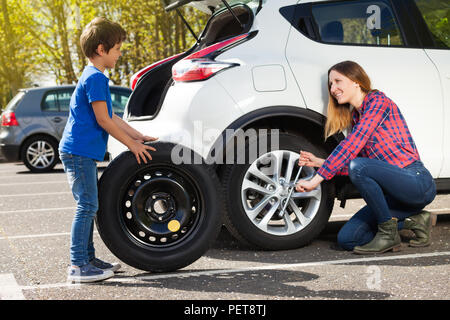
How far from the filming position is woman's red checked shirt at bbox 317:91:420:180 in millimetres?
4449

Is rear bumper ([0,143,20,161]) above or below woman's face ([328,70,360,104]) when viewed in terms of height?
below

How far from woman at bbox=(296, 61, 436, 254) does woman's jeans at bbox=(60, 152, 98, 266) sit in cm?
139

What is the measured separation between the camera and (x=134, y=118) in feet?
16.2

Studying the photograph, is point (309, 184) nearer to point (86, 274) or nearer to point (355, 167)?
point (355, 167)

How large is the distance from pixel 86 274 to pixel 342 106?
2.01 meters

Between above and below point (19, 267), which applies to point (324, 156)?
above

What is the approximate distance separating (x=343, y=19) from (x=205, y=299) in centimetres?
231

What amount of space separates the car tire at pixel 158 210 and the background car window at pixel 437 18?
6.51 feet

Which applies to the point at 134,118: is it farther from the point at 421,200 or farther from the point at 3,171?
the point at 3,171

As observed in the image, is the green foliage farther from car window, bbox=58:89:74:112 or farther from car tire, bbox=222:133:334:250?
car tire, bbox=222:133:334:250

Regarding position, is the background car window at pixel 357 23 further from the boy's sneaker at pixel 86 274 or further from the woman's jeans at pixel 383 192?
the boy's sneaker at pixel 86 274

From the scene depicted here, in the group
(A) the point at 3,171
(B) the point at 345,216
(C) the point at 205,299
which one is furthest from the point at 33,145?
(C) the point at 205,299

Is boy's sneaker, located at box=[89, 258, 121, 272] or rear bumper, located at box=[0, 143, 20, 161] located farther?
rear bumper, located at box=[0, 143, 20, 161]

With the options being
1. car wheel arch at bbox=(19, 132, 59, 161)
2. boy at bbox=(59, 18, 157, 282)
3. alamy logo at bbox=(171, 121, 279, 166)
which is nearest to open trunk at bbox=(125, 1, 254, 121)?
Answer: alamy logo at bbox=(171, 121, 279, 166)
